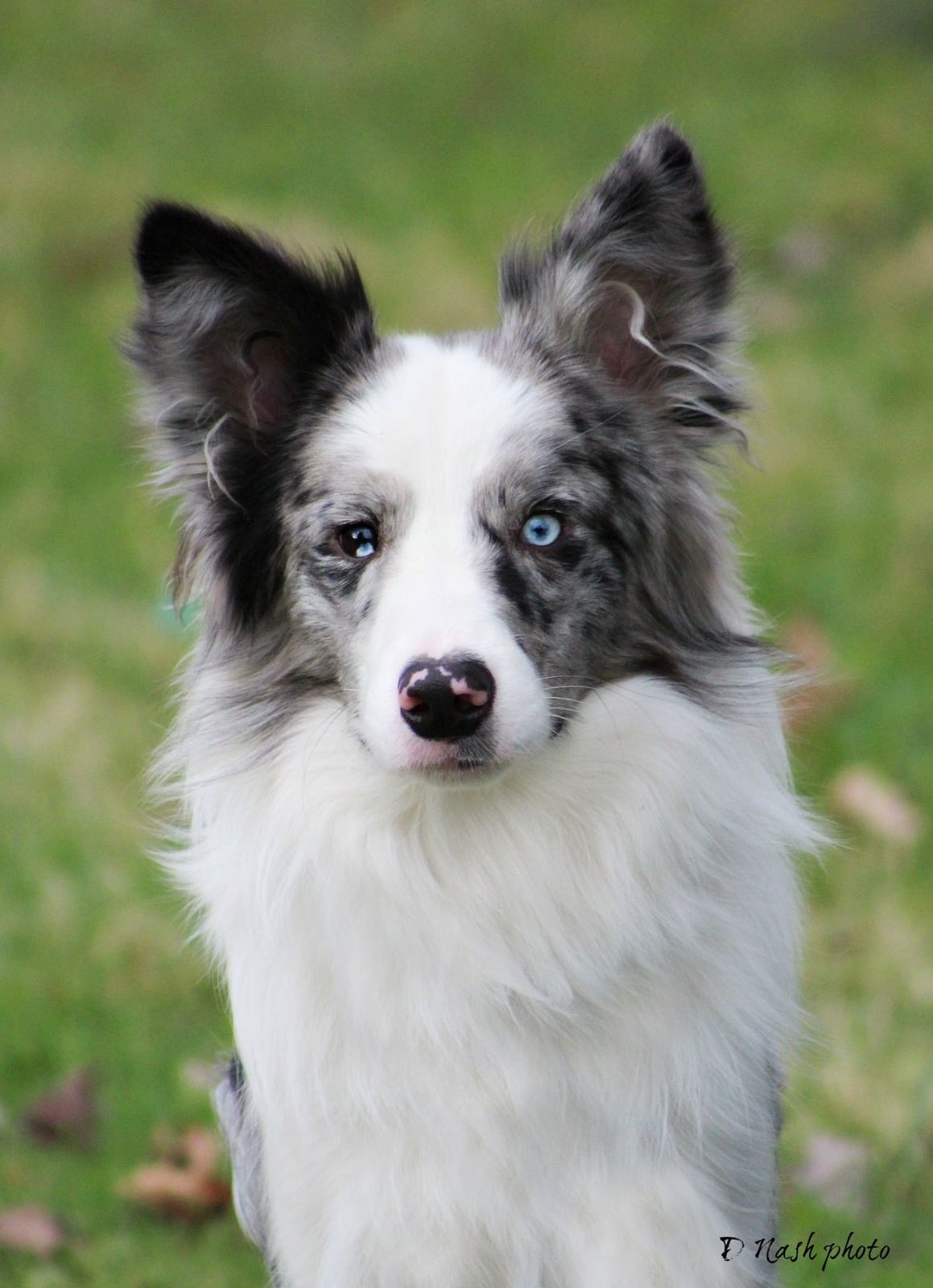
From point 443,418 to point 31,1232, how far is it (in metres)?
2.50

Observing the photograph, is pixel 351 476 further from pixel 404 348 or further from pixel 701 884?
pixel 701 884

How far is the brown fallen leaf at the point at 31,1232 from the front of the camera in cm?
420

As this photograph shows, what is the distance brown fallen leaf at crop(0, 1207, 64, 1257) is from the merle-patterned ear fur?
184cm

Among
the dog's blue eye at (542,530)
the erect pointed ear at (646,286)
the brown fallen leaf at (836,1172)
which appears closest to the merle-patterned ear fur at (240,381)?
the erect pointed ear at (646,286)

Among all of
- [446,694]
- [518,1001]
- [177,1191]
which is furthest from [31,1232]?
[446,694]

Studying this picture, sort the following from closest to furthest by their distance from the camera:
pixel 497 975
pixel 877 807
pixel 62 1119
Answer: pixel 497 975, pixel 62 1119, pixel 877 807

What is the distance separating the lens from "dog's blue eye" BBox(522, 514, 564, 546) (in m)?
Answer: 3.13

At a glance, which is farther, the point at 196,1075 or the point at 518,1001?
the point at 196,1075

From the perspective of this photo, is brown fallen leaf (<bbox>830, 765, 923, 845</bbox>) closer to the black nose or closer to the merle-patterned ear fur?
the merle-patterned ear fur

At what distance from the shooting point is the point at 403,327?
30.1ft

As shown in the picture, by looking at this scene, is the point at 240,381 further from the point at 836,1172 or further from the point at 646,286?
the point at 836,1172

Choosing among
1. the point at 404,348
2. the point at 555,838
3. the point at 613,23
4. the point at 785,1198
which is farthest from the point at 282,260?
the point at 613,23

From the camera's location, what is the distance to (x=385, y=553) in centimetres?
310

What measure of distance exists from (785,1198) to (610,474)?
2.15 meters
